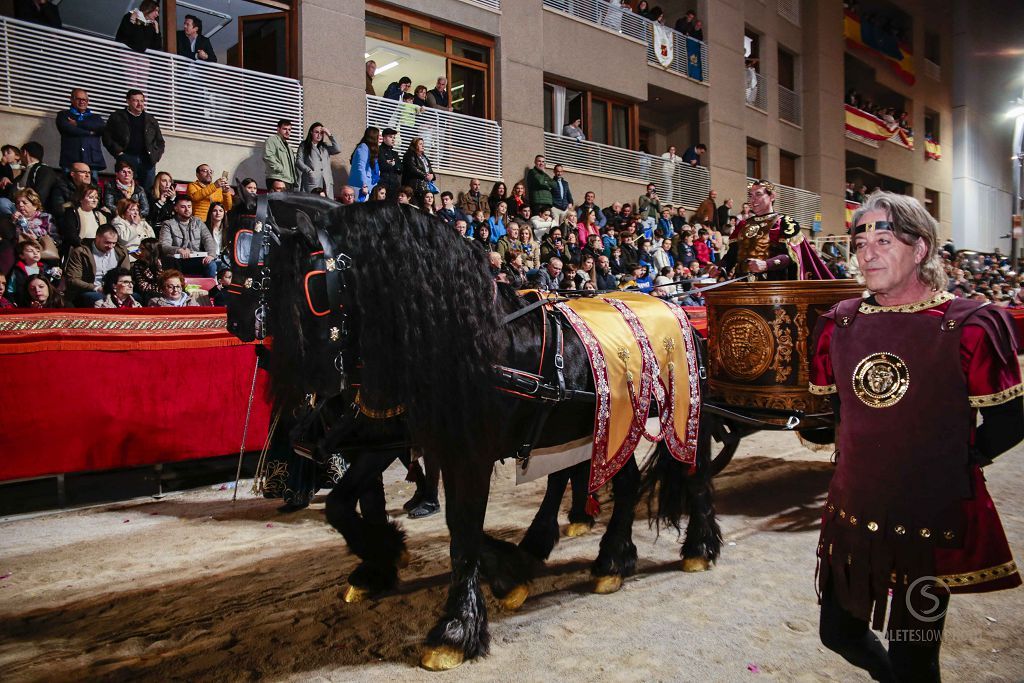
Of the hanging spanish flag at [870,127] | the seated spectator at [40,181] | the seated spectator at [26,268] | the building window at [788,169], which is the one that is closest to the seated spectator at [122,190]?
Result: the seated spectator at [40,181]

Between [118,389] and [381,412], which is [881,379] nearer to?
[381,412]

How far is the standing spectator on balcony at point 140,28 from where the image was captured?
965 centimetres

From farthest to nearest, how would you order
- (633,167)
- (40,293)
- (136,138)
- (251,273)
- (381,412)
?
(633,167) < (136,138) < (40,293) < (381,412) < (251,273)

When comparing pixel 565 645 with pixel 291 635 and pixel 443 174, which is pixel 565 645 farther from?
pixel 443 174

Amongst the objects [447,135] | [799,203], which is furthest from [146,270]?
[799,203]

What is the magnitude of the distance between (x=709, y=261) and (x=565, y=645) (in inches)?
534

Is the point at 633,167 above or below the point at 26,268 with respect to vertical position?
above

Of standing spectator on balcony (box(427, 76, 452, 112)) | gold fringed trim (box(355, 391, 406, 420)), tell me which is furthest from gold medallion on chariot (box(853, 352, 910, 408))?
standing spectator on balcony (box(427, 76, 452, 112))

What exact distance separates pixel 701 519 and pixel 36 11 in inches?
415

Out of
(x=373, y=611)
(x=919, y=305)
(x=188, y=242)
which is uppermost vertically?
(x=188, y=242)

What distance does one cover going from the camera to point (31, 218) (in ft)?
23.1

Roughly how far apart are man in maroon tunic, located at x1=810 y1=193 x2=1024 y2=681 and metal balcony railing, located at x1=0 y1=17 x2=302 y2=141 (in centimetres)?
1033

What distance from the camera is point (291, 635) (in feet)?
9.52

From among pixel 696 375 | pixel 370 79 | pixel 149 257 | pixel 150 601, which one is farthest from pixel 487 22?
pixel 150 601
